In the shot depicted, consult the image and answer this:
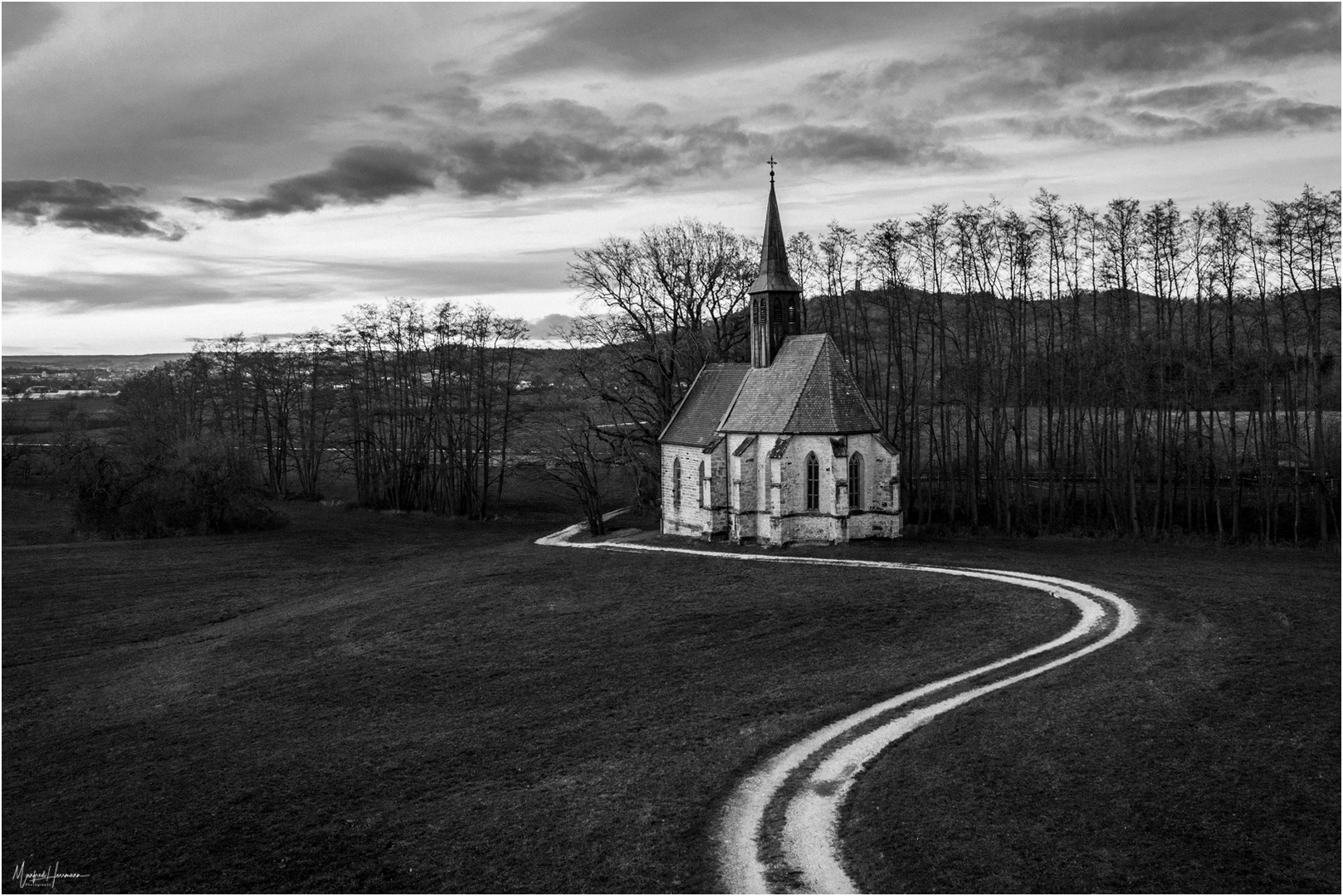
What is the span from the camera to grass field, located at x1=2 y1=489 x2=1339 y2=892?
39.1ft

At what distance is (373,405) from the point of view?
61.2 m

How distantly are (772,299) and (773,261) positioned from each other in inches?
65.4

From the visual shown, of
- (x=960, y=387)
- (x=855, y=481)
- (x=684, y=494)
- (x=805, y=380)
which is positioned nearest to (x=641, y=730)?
(x=855, y=481)

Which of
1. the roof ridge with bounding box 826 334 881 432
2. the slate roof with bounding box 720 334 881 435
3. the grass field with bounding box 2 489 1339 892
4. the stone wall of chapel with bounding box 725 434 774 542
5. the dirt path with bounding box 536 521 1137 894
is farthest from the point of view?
the stone wall of chapel with bounding box 725 434 774 542

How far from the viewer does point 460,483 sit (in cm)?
5759

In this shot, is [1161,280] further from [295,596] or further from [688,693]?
[295,596]

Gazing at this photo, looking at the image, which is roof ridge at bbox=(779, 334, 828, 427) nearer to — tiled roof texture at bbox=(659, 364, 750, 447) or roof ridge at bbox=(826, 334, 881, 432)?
roof ridge at bbox=(826, 334, 881, 432)

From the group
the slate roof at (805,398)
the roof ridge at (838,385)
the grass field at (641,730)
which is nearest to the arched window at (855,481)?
the slate roof at (805,398)

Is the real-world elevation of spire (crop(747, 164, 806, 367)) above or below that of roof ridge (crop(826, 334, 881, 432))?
above

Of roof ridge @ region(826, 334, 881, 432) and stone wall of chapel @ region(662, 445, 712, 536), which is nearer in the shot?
roof ridge @ region(826, 334, 881, 432)

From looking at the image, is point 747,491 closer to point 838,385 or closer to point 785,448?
point 785,448

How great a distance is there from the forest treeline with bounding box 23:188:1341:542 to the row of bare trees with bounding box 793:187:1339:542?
14 cm

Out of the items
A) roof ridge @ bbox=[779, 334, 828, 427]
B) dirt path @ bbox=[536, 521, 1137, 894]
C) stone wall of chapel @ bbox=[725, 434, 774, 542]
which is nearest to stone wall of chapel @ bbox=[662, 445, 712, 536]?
stone wall of chapel @ bbox=[725, 434, 774, 542]

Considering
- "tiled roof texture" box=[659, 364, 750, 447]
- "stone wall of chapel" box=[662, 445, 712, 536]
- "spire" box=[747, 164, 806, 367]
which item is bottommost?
"stone wall of chapel" box=[662, 445, 712, 536]
